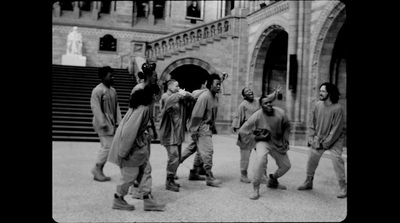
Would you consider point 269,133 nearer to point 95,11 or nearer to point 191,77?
point 191,77

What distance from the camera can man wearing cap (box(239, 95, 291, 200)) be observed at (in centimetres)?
220

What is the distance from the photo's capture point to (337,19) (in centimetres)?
1173

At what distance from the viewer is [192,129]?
9.57ft

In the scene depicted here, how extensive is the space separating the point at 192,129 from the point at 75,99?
3.14 feet

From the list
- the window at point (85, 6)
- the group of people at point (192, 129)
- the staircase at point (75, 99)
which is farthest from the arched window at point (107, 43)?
the staircase at point (75, 99)

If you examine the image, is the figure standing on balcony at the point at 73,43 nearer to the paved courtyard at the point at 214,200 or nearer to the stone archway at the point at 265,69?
the paved courtyard at the point at 214,200

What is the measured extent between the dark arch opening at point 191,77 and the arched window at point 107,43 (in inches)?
890

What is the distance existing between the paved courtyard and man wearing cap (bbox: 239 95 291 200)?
0.20 meters

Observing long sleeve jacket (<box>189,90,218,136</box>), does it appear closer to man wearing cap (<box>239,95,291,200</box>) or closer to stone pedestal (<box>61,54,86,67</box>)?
man wearing cap (<box>239,95,291,200</box>)

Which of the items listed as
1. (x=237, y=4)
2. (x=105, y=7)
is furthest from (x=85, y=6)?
(x=237, y=4)
